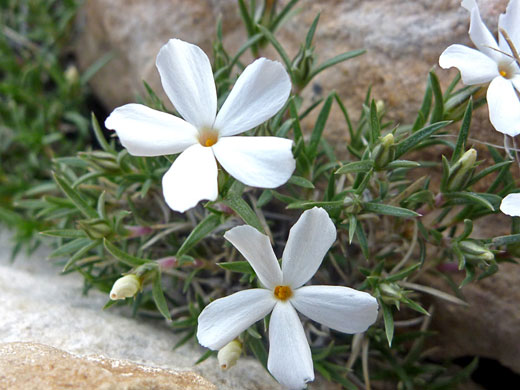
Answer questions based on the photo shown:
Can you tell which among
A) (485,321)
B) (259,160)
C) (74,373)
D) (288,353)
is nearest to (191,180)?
(259,160)

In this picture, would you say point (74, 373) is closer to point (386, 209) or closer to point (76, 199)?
point (76, 199)

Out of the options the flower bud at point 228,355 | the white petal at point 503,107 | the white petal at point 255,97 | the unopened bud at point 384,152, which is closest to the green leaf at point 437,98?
the white petal at point 503,107

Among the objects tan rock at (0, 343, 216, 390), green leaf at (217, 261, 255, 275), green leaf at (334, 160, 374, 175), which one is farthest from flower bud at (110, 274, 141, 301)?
green leaf at (334, 160, 374, 175)

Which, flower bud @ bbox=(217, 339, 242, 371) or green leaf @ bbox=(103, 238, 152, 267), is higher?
green leaf @ bbox=(103, 238, 152, 267)

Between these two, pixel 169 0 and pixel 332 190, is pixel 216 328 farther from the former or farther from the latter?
pixel 169 0

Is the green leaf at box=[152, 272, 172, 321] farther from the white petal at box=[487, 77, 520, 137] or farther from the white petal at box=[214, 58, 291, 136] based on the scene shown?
the white petal at box=[487, 77, 520, 137]
